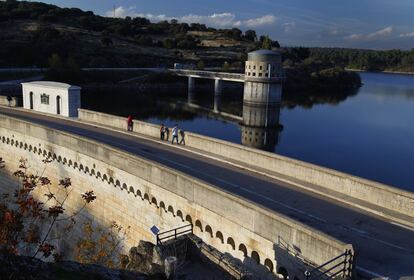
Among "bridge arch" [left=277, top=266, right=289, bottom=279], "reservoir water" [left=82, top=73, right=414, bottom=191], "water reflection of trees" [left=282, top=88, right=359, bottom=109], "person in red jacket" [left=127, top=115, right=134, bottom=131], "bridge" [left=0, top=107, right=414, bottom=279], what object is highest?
"person in red jacket" [left=127, top=115, right=134, bottom=131]

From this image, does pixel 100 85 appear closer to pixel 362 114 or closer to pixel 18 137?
pixel 362 114

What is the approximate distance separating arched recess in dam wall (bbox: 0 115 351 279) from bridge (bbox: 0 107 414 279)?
0.13ft

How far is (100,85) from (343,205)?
3675 inches

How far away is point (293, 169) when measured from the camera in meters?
20.6

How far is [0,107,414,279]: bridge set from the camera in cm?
1297

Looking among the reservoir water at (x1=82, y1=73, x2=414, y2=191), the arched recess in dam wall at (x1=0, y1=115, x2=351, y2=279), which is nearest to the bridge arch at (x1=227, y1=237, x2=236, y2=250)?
the arched recess in dam wall at (x1=0, y1=115, x2=351, y2=279)

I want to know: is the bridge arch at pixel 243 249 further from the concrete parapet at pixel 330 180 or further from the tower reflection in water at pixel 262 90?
the tower reflection in water at pixel 262 90

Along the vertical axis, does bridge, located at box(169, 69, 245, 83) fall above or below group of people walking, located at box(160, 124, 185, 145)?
above

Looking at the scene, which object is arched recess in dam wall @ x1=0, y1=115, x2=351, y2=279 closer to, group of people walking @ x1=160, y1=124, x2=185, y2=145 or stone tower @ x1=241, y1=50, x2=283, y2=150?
group of people walking @ x1=160, y1=124, x2=185, y2=145

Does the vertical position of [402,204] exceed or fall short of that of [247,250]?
it exceeds it

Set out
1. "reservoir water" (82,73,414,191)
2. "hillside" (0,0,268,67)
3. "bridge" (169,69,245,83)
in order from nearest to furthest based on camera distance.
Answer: "reservoir water" (82,73,414,191) < "bridge" (169,69,245,83) < "hillside" (0,0,268,67)

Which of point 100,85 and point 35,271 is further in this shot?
point 100,85

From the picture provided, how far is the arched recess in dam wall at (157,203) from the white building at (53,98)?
7.13m

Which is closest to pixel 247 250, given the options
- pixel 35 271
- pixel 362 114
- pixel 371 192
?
pixel 371 192
